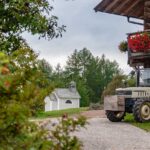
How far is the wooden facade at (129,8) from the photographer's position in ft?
79.3

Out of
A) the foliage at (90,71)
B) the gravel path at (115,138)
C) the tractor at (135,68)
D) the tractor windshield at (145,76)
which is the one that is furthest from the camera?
the foliage at (90,71)

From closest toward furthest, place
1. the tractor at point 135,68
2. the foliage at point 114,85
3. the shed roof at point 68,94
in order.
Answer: the tractor at point 135,68
the foliage at point 114,85
the shed roof at point 68,94

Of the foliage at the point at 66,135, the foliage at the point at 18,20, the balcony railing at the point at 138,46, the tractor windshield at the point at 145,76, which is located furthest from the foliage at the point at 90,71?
the foliage at the point at 66,135

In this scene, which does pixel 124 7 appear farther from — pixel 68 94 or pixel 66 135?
pixel 68 94

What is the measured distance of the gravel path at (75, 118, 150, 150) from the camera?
12.8m

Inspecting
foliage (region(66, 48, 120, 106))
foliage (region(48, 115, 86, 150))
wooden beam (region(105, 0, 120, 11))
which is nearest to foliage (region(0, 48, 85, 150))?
foliage (region(48, 115, 86, 150))

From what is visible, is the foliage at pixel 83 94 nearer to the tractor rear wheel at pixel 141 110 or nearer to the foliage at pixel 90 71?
the foliage at pixel 90 71

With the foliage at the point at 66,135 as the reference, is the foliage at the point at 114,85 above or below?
above

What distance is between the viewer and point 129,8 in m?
25.3

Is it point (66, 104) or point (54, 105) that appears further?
point (66, 104)

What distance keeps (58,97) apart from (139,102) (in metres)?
80.3

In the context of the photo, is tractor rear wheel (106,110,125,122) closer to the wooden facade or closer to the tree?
the wooden facade

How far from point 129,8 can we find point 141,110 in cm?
754

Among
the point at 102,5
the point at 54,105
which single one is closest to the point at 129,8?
the point at 102,5
